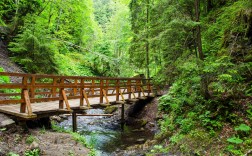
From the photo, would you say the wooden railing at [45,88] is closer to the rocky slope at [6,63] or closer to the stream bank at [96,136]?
the stream bank at [96,136]

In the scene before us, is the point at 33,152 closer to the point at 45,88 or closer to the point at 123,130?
the point at 45,88

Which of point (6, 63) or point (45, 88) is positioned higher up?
point (6, 63)

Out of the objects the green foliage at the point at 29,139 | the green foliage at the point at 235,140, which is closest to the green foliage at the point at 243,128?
the green foliage at the point at 235,140

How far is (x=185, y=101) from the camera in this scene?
10.0m

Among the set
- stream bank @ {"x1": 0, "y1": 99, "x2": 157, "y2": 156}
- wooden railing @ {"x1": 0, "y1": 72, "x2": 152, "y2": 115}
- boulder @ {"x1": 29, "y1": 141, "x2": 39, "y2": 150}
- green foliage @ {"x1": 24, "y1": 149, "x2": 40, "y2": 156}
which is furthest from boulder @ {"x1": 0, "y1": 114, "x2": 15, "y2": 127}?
green foliage @ {"x1": 24, "y1": 149, "x2": 40, "y2": 156}

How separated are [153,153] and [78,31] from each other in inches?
1005

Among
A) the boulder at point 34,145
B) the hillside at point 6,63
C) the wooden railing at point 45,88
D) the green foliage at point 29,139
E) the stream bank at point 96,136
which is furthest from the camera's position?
the hillside at point 6,63

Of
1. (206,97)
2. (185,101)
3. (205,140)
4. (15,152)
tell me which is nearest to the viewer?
(15,152)

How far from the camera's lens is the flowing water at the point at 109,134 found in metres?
9.48

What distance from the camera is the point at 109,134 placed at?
11516 millimetres

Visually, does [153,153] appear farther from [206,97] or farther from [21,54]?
[21,54]

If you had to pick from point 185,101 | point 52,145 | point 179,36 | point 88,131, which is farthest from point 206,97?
point 88,131

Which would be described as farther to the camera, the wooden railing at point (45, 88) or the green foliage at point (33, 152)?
the wooden railing at point (45, 88)

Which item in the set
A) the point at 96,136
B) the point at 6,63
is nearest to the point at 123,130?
the point at 96,136
